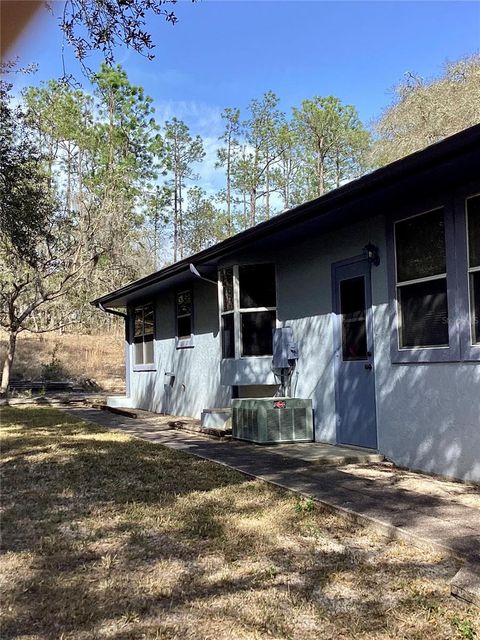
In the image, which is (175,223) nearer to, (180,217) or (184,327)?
(180,217)

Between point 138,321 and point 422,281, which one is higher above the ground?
point 138,321

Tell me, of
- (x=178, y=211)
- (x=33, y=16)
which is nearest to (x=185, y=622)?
(x=33, y=16)

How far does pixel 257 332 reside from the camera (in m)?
8.46

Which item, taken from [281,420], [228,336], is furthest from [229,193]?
[281,420]

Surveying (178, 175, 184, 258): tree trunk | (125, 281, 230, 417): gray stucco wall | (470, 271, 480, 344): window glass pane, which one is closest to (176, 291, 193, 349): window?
(125, 281, 230, 417): gray stucco wall

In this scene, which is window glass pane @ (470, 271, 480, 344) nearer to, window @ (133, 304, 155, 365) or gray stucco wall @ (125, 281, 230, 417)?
gray stucco wall @ (125, 281, 230, 417)

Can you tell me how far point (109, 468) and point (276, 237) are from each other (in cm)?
349

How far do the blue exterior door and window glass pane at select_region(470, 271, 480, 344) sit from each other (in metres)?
1.56

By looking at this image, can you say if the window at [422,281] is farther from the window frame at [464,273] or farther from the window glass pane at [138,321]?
the window glass pane at [138,321]

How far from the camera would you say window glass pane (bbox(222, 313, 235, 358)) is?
869 cm

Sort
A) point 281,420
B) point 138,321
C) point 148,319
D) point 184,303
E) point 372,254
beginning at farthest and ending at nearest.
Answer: point 138,321
point 148,319
point 184,303
point 281,420
point 372,254

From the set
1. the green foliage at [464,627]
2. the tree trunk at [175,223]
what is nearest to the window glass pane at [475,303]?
the green foliage at [464,627]

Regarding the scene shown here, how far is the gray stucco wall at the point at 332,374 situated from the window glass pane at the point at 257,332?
0.57ft

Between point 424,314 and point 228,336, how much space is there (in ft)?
12.7
